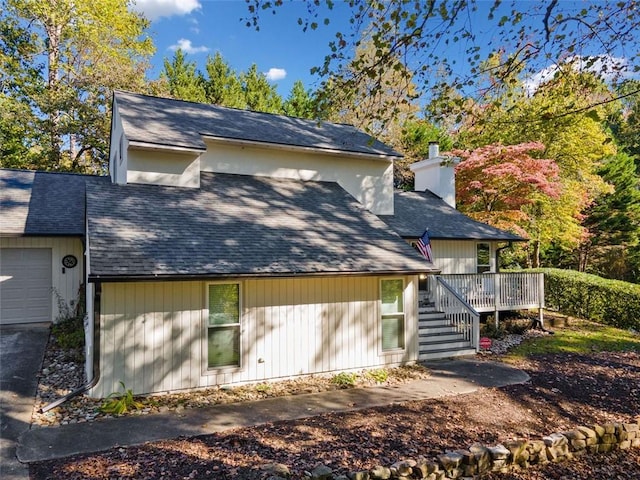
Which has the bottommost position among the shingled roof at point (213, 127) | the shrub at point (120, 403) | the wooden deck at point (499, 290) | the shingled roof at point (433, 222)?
the shrub at point (120, 403)

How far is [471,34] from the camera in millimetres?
5812

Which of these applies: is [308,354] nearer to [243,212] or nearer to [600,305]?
[243,212]

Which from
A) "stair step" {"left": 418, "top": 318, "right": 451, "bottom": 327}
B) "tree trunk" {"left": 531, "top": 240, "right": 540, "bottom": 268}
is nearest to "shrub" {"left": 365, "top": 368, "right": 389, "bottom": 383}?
"stair step" {"left": 418, "top": 318, "right": 451, "bottom": 327}

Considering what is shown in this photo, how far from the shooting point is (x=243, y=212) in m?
9.52

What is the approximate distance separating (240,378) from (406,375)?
3566 mm

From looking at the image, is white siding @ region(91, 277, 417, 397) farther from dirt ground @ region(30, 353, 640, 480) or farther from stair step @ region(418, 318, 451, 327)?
dirt ground @ region(30, 353, 640, 480)

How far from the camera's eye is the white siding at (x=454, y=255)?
13.7m

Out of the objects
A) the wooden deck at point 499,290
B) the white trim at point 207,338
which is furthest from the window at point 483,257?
the white trim at point 207,338

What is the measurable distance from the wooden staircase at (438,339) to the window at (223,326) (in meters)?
4.58

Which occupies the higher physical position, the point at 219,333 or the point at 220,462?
the point at 219,333

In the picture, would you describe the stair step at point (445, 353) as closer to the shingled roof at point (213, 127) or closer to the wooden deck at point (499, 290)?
the wooden deck at point (499, 290)

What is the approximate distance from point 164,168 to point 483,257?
12.1 m

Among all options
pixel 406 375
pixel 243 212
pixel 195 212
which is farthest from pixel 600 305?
pixel 195 212

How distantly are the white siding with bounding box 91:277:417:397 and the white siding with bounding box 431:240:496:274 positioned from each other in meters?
4.72
